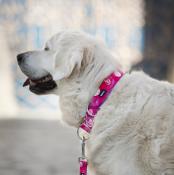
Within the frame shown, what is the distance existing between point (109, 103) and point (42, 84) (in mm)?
Answer: 614

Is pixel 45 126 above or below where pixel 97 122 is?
below

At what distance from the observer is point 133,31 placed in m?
13.3

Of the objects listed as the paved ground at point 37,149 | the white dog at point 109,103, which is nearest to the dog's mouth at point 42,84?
the white dog at point 109,103

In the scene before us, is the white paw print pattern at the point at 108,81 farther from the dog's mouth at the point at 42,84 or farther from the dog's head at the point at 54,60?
the dog's mouth at the point at 42,84

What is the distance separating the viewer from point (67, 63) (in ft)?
12.1

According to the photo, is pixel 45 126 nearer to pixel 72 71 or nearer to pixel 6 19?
pixel 6 19

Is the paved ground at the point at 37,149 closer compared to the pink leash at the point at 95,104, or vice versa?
the pink leash at the point at 95,104

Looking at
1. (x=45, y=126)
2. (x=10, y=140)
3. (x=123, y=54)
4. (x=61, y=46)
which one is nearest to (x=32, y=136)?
(x=10, y=140)

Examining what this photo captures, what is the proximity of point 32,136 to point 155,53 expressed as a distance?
5099mm

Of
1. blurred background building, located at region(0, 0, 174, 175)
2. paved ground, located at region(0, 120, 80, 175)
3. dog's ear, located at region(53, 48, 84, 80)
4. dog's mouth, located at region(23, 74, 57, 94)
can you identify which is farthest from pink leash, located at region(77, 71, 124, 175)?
blurred background building, located at region(0, 0, 174, 175)

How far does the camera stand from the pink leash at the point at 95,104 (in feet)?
11.8

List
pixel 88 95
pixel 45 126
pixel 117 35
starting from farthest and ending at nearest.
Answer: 1. pixel 117 35
2. pixel 45 126
3. pixel 88 95

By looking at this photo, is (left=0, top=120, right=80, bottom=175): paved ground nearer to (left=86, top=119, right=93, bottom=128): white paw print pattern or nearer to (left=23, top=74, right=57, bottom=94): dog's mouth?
(left=23, top=74, right=57, bottom=94): dog's mouth

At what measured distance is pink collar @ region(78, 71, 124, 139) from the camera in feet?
11.8
